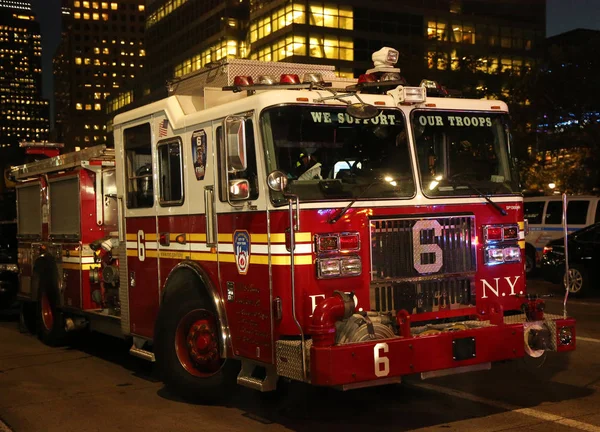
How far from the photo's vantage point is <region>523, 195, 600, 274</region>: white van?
63.5 ft

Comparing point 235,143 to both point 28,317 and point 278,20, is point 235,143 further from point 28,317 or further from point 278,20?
point 278,20

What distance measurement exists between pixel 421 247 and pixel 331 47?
6343 cm

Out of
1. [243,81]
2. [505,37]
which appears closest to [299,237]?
[243,81]

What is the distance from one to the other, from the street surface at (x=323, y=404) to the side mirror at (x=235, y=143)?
87.5 inches

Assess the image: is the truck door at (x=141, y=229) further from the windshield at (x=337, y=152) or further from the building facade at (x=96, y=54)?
the building facade at (x=96, y=54)

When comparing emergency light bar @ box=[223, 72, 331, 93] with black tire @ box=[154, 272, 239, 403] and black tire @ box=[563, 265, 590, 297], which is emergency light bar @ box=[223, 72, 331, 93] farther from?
black tire @ box=[563, 265, 590, 297]

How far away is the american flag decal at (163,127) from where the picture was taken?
26.0 feet

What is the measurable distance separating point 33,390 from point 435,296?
4.49 m

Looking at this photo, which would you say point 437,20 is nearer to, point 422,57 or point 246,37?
point 246,37

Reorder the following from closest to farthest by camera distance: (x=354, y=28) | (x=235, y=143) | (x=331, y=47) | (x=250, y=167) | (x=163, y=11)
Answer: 1. (x=250, y=167)
2. (x=235, y=143)
3. (x=331, y=47)
4. (x=354, y=28)
5. (x=163, y=11)

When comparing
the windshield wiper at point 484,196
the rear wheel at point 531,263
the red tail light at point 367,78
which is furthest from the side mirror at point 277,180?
the rear wheel at point 531,263

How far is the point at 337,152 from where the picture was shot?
6.64 metres

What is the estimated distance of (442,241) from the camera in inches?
270

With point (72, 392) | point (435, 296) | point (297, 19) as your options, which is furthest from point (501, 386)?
point (297, 19)
